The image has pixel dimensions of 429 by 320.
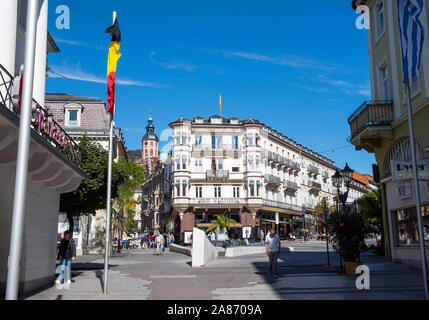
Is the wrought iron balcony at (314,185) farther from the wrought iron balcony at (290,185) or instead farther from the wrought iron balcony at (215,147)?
the wrought iron balcony at (215,147)

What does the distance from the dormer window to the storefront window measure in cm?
2849

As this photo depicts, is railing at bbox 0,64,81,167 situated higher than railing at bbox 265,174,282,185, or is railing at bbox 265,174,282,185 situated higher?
railing at bbox 265,174,282,185

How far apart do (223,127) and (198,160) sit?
602 cm

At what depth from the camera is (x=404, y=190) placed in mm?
17828

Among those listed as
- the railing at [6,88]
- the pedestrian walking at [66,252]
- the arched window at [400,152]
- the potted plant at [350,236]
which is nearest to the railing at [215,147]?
the arched window at [400,152]

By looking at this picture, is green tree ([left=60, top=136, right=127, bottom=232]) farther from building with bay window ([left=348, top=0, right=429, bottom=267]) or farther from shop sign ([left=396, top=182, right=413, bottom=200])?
shop sign ([left=396, top=182, right=413, bottom=200])

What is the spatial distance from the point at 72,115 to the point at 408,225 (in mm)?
Answer: 30074

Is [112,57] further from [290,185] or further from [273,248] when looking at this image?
[290,185]

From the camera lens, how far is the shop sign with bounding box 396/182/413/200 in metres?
17.5

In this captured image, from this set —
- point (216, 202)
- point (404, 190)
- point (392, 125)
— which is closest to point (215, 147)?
point (216, 202)

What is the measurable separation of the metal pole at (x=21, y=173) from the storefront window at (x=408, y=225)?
14.9 metres

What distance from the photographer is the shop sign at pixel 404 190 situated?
1745 centimetres

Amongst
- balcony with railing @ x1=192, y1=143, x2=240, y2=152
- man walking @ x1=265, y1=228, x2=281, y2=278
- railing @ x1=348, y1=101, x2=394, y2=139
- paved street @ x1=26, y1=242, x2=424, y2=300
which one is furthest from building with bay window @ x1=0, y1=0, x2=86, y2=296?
balcony with railing @ x1=192, y1=143, x2=240, y2=152
